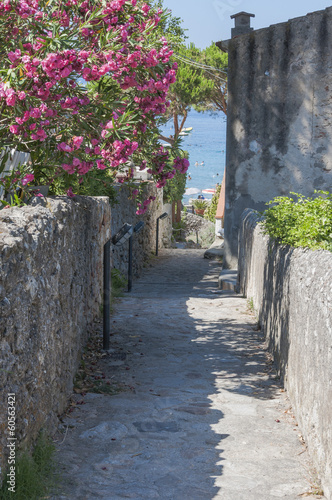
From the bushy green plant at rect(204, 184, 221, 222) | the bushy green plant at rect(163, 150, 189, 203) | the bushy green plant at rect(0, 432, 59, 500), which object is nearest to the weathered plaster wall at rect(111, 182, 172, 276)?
the bushy green plant at rect(163, 150, 189, 203)

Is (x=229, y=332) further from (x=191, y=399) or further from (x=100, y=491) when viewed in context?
(x=100, y=491)

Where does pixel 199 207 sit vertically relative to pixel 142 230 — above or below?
above

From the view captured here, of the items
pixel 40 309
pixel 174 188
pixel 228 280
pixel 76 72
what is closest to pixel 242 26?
pixel 228 280

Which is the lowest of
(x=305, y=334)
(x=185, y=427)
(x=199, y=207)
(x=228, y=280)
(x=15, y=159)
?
(x=185, y=427)

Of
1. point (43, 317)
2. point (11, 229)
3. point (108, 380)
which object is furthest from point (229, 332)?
point (11, 229)

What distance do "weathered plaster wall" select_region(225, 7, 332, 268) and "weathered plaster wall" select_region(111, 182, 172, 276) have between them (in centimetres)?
278

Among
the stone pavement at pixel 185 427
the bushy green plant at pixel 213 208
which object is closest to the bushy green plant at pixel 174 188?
the bushy green plant at pixel 213 208

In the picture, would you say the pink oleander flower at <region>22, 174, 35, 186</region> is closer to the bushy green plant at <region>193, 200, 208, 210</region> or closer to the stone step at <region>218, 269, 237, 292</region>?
the stone step at <region>218, 269, 237, 292</region>

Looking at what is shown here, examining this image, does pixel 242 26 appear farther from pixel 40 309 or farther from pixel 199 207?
pixel 199 207

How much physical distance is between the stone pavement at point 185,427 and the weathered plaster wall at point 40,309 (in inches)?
16.5

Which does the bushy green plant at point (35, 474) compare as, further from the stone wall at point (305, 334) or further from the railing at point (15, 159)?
the railing at point (15, 159)

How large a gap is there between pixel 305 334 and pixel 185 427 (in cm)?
125

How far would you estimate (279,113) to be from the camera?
13.5 m

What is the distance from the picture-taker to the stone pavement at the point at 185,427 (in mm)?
3711
